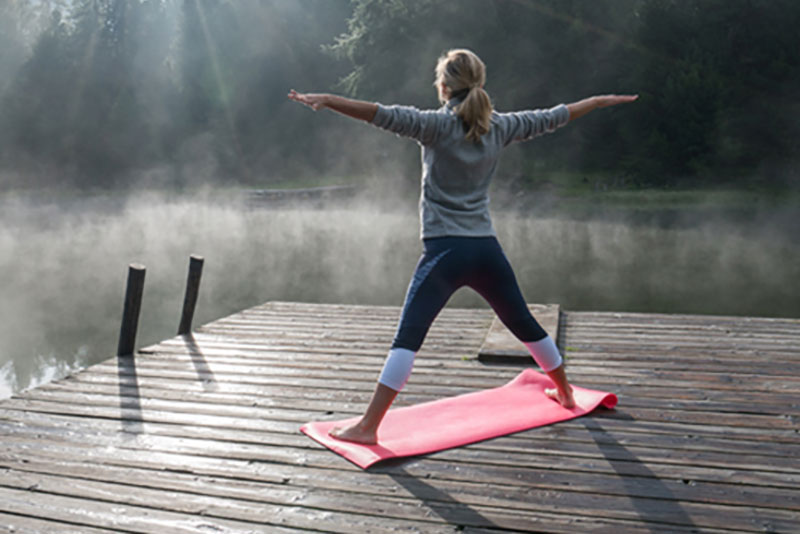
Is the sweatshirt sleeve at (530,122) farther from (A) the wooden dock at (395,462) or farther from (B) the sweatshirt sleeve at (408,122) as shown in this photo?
(A) the wooden dock at (395,462)

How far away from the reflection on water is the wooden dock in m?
5.06

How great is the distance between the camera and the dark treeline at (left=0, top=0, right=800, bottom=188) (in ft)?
73.3

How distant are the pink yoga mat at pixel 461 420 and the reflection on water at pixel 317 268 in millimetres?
6161

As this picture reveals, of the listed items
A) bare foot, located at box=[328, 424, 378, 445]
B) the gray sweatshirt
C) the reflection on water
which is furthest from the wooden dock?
the reflection on water

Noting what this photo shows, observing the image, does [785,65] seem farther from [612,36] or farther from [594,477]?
[594,477]

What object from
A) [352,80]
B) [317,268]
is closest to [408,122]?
[317,268]

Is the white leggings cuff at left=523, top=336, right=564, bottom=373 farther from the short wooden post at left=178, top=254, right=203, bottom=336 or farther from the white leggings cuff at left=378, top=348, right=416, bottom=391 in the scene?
the short wooden post at left=178, top=254, right=203, bottom=336

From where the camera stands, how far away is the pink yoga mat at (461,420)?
3.10 metres

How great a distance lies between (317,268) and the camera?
44.5 feet

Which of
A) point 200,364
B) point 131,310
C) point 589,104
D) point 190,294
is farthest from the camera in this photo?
point 190,294

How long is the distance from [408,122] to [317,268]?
427 inches

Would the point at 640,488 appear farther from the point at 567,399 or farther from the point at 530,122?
the point at 530,122

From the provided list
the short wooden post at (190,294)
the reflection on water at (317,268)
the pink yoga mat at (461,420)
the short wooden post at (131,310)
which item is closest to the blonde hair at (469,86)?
the pink yoga mat at (461,420)

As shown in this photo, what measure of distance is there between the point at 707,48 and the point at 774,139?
344 centimetres
